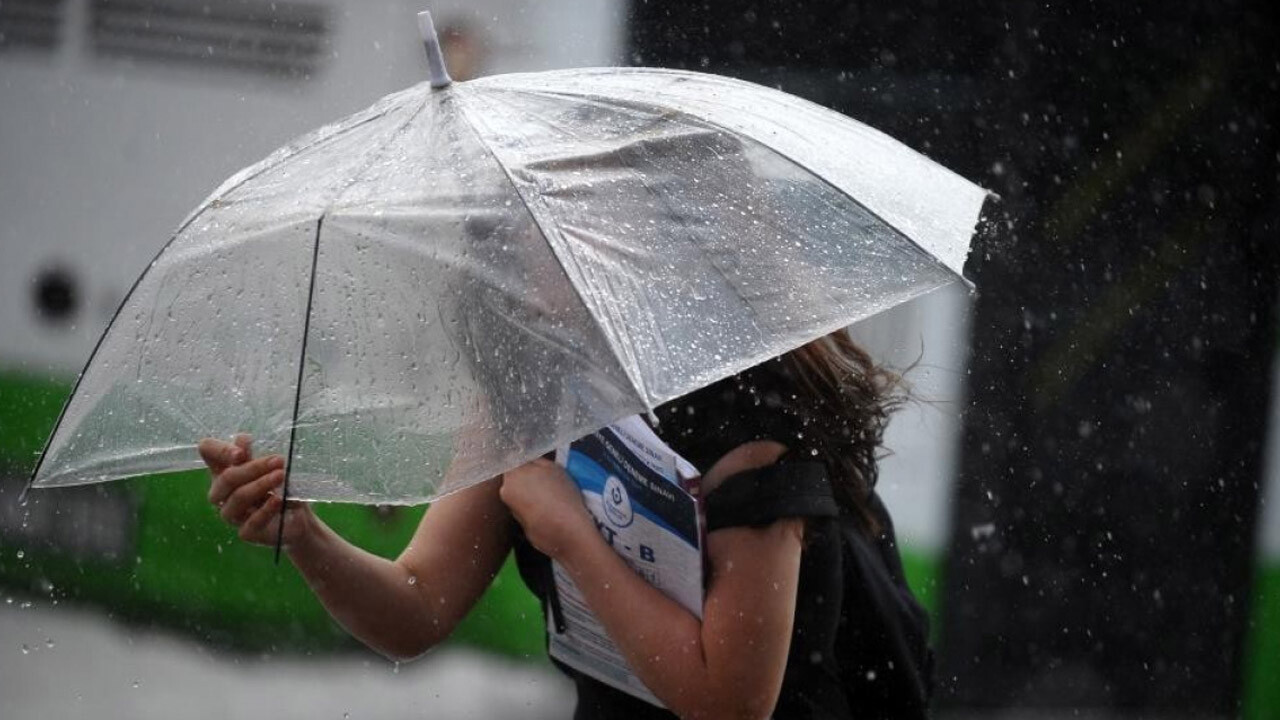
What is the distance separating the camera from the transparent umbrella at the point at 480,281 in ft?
5.92

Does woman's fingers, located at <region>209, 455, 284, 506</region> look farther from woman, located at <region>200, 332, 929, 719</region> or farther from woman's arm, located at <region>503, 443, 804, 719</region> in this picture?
woman's arm, located at <region>503, 443, 804, 719</region>

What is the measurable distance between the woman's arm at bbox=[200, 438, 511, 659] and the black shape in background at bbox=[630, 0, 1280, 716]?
3.01 m

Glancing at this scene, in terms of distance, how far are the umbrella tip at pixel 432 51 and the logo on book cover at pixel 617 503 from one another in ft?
1.77

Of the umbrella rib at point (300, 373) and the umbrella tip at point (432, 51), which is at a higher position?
the umbrella tip at point (432, 51)

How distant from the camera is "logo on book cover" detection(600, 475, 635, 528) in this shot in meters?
1.88

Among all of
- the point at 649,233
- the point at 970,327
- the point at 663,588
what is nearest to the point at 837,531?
the point at 663,588

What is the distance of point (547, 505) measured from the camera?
6.38ft

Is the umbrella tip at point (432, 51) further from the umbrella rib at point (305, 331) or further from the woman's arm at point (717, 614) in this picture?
the woman's arm at point (717, 614)

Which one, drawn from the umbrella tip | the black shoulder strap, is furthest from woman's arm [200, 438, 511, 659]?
the umbrella tip

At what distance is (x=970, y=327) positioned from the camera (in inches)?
192

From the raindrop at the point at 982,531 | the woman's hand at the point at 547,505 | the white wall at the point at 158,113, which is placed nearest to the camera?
the woman's hand at the point at 547,505


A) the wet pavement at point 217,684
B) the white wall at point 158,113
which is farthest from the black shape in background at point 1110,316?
the wet pavement at point 217,684

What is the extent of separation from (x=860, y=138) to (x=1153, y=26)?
3.18 metres

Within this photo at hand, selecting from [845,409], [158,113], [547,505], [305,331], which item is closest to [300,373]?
[305,331]
